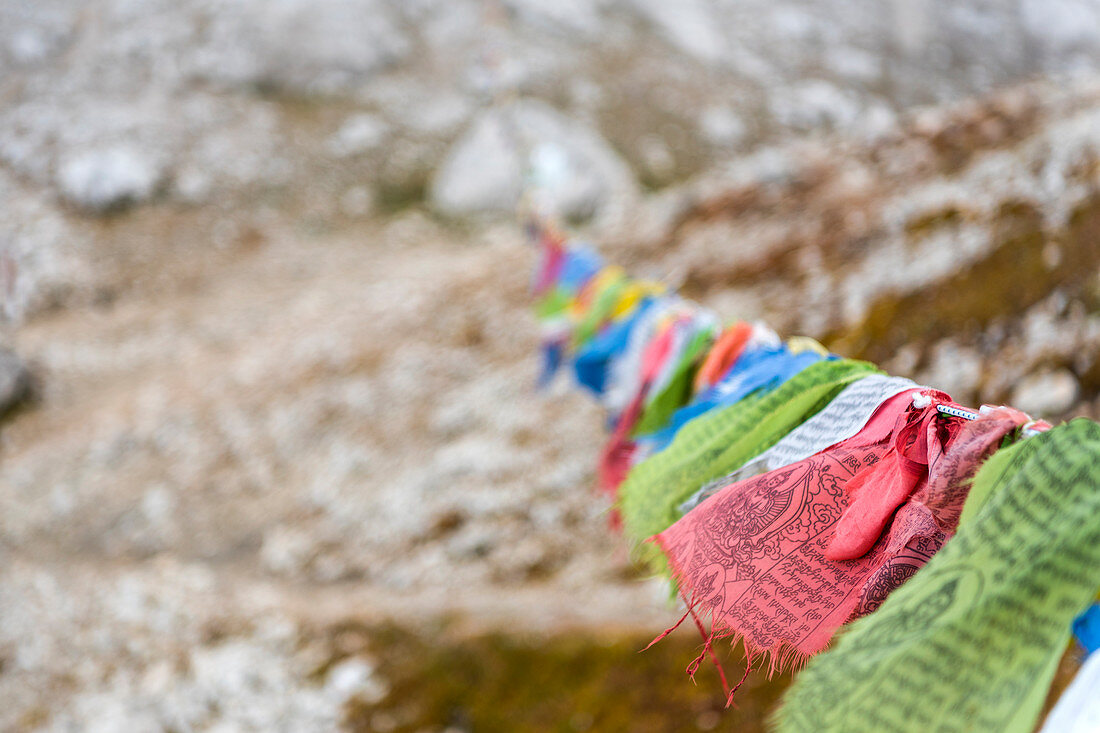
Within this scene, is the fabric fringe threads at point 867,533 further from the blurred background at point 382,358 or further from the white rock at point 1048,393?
the white rock at point 1048,393

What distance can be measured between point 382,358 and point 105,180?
11.8 meters

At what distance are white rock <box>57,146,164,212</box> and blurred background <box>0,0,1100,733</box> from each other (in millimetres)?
79

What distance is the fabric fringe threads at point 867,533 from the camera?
883mm

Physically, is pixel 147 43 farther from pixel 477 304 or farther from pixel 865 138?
pixel 865 138

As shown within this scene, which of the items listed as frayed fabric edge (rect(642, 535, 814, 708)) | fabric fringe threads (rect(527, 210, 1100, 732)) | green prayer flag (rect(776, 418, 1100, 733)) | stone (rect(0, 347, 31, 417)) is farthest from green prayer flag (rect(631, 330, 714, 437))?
stone (rect(0, 347, 31, 417))

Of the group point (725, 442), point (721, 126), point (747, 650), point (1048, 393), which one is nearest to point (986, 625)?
point (747, 650)

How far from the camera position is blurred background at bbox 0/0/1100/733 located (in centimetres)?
482

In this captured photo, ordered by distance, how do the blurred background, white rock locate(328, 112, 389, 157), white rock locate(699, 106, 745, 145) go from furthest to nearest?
white rock locate(699, 106, 745, 145)
white rock locate(328, 112, 389, 157)
the blurred background

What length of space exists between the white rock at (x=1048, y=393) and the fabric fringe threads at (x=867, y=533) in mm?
3526

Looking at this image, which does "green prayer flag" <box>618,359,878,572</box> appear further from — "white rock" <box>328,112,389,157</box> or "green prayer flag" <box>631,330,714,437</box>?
"white rock" <box>328,112,389,157</box>

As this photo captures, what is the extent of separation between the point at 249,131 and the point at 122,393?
11.1 m

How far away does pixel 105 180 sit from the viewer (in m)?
15.5

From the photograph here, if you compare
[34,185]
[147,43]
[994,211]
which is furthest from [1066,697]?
[147,43]

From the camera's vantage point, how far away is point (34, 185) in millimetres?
15680
